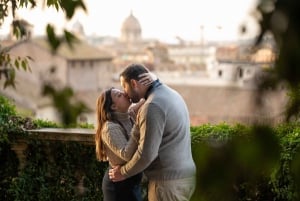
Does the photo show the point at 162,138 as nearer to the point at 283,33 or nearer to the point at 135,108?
the point at 135,108

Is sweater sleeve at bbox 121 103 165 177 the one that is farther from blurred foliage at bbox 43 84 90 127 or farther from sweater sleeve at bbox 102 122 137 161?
blurred foliage at bbox 43 84 90 127

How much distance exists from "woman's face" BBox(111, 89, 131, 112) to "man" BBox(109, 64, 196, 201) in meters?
0.06

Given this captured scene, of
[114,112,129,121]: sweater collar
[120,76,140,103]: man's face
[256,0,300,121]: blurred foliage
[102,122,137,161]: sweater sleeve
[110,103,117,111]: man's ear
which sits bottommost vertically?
[102,122,137,161]: sweater sleeve

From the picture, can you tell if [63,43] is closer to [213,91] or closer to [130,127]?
[130,127]

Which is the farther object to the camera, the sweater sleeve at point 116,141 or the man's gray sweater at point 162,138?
the sweater sleeve at point 116,141

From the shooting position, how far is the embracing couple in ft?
11.4

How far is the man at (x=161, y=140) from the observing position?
347 centimetres

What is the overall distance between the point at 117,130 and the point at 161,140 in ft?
1.07

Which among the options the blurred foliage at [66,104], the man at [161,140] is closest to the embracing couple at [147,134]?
the man at [161,140]

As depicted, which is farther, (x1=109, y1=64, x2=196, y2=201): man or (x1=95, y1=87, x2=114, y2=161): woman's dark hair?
(x1=95, y1=87, x2=114, y2=161): woman's dark hair

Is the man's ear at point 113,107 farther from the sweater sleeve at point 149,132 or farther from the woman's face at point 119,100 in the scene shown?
the sweater sleeve at point 149,132

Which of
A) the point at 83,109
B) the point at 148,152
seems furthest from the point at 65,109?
the point at 148,152

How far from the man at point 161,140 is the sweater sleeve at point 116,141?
7 cm

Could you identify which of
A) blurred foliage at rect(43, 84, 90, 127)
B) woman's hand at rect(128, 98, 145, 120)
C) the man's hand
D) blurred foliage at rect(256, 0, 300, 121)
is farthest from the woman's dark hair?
blurred foliage at rect(256, 0, 300, 121)
